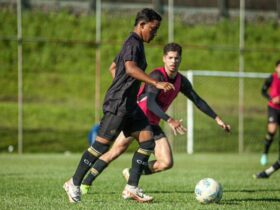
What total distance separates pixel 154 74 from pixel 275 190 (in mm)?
2593

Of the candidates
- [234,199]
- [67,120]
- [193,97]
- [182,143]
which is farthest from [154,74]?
[67,120]

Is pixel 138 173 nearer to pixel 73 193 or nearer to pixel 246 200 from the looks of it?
pixel 73 193

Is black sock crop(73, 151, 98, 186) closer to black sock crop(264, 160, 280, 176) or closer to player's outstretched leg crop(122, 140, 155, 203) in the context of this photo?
player's outstretched leg crop(122, 140, 155, 203)

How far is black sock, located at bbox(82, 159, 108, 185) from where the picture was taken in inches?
366

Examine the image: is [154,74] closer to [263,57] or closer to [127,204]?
[127,204]

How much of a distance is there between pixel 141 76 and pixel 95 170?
1.72m

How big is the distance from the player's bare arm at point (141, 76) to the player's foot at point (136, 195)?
1565mm

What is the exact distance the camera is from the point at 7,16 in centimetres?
2688

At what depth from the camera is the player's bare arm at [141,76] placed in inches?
320

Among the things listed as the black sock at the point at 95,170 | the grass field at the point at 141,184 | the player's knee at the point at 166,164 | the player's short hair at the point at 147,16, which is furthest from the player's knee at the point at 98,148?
the player's knee at the point at 166,164

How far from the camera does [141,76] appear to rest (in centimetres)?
819

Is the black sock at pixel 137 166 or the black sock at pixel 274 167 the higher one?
the black sock at pixel 137 166

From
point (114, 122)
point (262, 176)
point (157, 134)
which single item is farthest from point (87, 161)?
point (262, 176)

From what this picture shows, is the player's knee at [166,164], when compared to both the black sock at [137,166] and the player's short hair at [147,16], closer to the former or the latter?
the black sock at [137,166]
